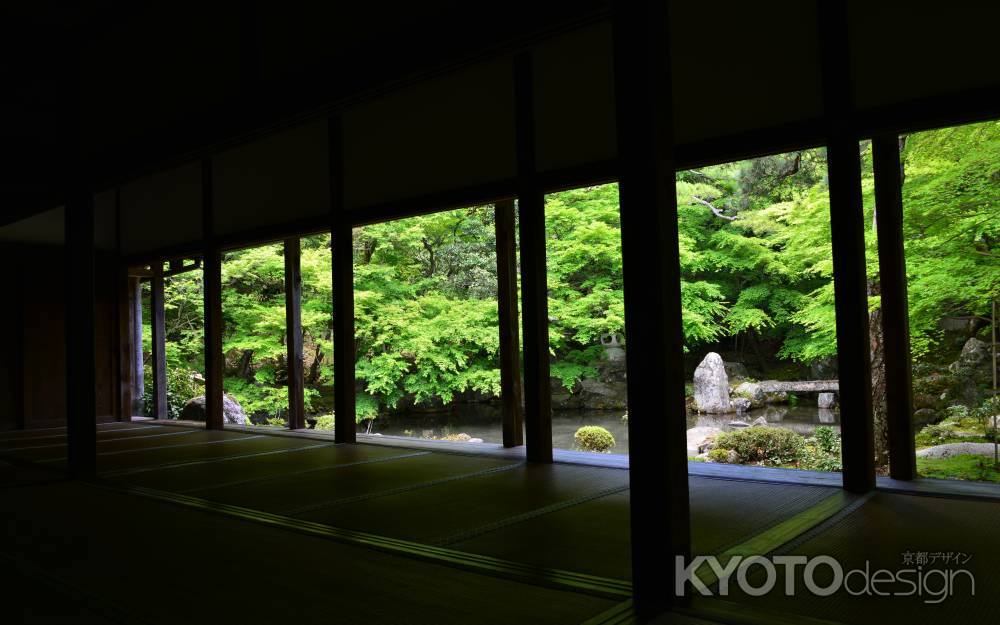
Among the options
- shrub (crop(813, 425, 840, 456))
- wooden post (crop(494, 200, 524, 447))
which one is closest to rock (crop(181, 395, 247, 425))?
wooden post (crop(494, 200, 524, 447))

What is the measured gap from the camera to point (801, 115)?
11.6ft

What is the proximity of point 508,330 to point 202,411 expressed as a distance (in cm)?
541

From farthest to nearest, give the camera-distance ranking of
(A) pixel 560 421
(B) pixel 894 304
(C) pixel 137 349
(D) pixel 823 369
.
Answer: (D) pixel 823 369, (A) pixel 560 421, (C) pixel 137 349, (B) pixel 894 304

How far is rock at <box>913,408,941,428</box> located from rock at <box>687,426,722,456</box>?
213 cm

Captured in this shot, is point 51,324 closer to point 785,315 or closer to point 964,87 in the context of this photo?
point 964,87

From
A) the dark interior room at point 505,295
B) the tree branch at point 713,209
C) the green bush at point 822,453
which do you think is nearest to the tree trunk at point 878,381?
the dark interior room at point 505,295

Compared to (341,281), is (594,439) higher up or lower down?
lower down

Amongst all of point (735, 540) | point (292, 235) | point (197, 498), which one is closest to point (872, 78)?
point (735, 540)

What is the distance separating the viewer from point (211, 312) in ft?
23.7

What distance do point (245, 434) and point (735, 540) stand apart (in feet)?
17.5

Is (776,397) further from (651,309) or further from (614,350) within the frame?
(651,309)

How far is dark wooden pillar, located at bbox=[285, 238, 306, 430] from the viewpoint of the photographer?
6.95m

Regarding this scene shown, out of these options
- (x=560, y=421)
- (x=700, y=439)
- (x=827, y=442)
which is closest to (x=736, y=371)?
(x=560, y=421)

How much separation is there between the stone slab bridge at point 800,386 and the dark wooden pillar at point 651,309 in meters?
9.87
